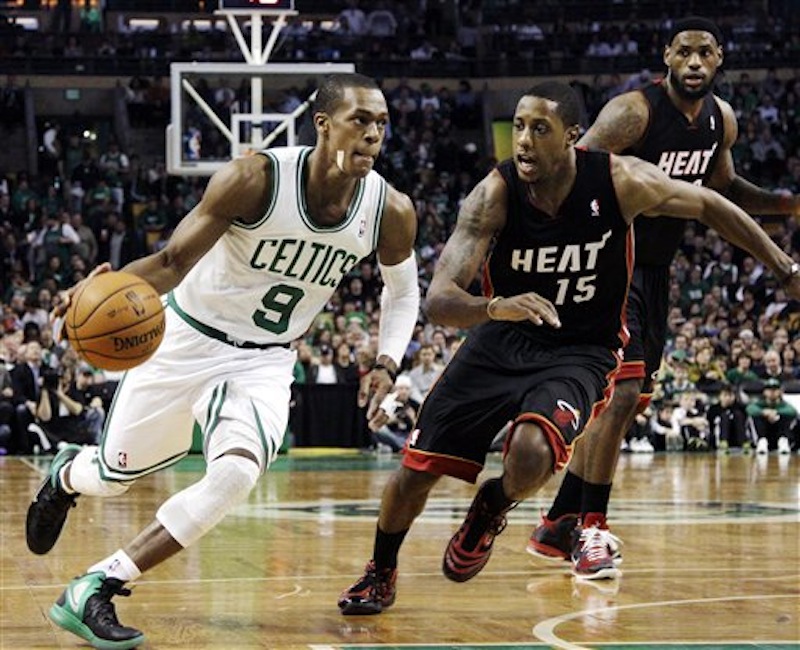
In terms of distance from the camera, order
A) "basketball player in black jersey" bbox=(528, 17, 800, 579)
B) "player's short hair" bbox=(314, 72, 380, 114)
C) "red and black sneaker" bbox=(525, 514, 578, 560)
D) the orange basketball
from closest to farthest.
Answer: the orange basketball < "player's short hair" bbox=(314, 72, 380, 114) < "basketball player in black jersey" bbox=(528, 17, 800, 579) < "red and black sneaker" bbox=(525, 514, 578, 560)

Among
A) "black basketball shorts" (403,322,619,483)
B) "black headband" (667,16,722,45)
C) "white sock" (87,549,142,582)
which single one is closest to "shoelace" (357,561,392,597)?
"black basketball shorts" (403,322,619,483)

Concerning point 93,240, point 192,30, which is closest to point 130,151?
point 192,30

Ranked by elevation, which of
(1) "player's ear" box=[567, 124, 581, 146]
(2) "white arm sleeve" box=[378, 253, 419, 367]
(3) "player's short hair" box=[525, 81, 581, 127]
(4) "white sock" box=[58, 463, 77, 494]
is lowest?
(4) "white sock" box=[58, 463, 77, 494]

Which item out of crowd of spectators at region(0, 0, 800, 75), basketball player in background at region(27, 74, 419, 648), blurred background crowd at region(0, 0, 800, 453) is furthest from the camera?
crowd of spectators at region(0, 0, 800, 75)

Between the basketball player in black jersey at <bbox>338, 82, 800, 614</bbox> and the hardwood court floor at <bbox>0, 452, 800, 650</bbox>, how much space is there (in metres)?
0.41

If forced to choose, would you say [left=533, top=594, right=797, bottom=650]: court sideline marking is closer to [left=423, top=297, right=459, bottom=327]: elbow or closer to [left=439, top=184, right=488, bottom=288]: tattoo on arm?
[left=423, top=297, right=459, bottom=327]: elbow

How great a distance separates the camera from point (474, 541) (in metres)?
6.39

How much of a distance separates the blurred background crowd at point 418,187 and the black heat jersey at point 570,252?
35.8 feet

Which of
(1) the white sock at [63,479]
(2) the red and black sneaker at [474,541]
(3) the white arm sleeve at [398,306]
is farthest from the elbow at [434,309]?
(1) the white sock at [63,479]

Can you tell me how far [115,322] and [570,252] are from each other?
6.01 feet

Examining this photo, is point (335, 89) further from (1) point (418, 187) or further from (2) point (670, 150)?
(1) point (418, 187)

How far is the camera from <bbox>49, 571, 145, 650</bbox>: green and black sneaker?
5637mm

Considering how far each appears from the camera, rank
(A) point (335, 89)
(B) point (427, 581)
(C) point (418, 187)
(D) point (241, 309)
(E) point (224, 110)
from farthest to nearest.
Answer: (C) point (418, 187) < (E) point (224, 110) < (B) point (427, 581) < (D) point (241, 309) < (A) point (335, 89)

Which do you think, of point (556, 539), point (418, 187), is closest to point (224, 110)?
point (418, 187)
